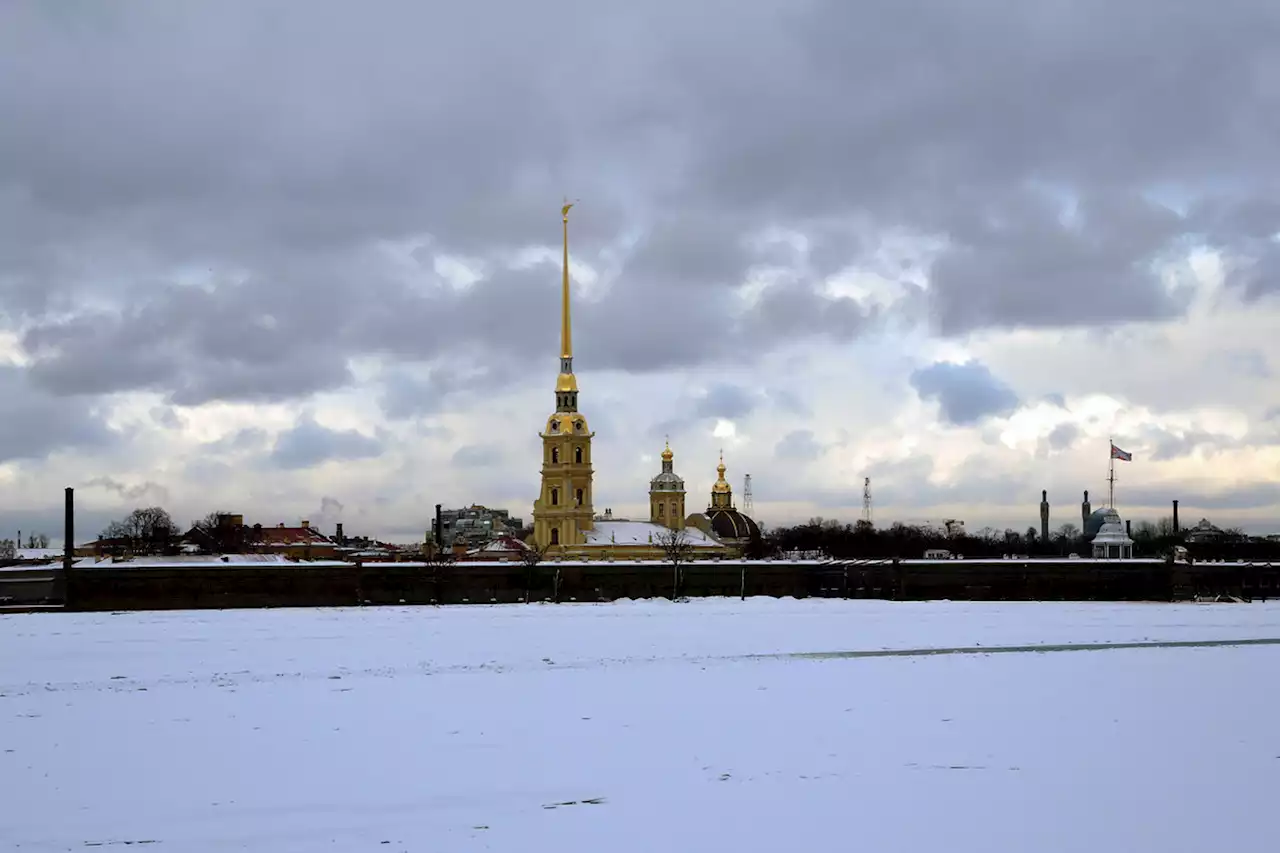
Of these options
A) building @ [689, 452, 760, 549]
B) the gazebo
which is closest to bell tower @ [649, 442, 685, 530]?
building @ [689, 452, 760, 549]

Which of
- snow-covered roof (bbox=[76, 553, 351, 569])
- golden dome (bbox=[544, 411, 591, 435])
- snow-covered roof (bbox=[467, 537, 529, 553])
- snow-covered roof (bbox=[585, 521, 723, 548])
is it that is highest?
golden dome (bbox=[544, 411, 591, 435])

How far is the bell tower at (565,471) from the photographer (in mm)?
149625

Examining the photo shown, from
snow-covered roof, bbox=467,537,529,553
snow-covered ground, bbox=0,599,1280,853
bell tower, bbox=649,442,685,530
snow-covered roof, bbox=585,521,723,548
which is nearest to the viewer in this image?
snow-covered ground, bbox=0,599,1280,853

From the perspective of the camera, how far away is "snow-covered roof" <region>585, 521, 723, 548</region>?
478ft

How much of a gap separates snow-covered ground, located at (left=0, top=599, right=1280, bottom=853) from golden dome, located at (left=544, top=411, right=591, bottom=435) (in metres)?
125

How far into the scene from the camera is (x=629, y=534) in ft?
486

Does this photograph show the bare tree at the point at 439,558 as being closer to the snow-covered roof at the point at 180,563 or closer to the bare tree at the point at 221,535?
the snow-covered roof at the point at 180,563

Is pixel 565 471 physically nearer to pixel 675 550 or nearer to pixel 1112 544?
pixel 675 550

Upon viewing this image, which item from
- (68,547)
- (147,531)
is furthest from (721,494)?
(68,547)

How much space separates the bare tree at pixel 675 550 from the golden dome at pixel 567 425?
15.5 m

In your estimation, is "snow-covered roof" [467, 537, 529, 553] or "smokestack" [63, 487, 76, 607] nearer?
"smokestack" [63, 487, 76, 607]

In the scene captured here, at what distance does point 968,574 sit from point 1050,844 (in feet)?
170

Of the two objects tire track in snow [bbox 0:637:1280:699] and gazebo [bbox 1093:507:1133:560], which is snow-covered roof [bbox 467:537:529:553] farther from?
tire track in snow [bbox 0:637:1280:699]

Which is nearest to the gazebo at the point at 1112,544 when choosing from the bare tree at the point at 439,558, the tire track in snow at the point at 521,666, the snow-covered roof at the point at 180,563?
the bare tree at the point at 439,558
